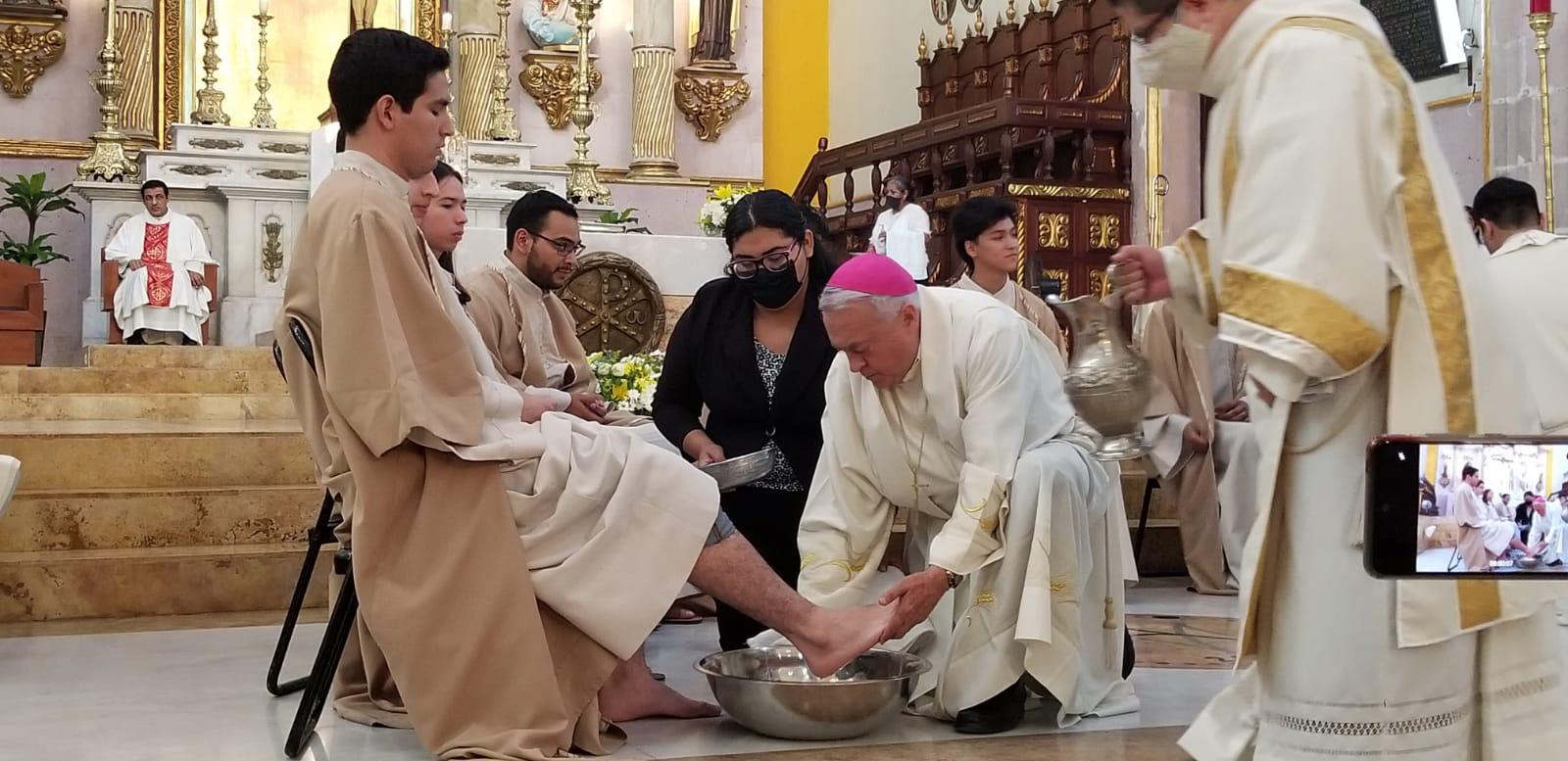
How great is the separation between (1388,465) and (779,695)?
2.19 meters

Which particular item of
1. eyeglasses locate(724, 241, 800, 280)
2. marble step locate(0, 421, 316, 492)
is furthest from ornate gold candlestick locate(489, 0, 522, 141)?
eyeglasses locate(724, 241, 800, 280)

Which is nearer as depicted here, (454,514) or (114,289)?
(454,514)

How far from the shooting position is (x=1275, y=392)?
7.48ft

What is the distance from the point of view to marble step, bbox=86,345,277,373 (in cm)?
996

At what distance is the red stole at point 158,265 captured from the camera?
1139 cm

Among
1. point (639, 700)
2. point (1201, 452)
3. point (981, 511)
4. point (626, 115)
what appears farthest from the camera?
point (626, 115)

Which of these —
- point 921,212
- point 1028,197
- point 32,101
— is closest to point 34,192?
point 32,101

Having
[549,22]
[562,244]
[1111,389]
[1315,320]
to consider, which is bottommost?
[1111,389]

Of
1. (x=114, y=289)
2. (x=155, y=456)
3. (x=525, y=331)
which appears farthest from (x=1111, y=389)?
(x=114, y=289)

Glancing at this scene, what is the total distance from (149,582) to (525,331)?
5.60 ft

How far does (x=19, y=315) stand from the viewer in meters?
10.7

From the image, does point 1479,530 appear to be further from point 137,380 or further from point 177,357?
point 177,357

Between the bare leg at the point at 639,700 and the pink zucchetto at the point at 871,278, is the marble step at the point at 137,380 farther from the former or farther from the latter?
the pink zucchetto at the point at 871,278

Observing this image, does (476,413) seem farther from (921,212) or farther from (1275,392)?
(921,212)
